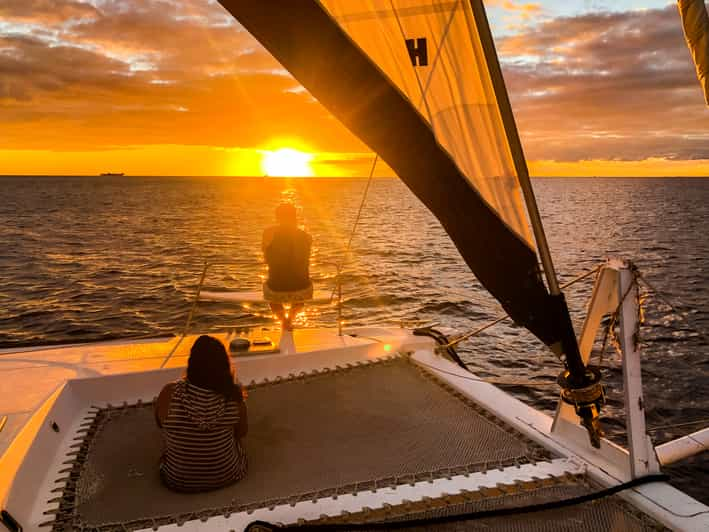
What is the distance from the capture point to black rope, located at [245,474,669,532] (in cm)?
335

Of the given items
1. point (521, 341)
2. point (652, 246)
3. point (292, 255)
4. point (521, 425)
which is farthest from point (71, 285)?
point (652, 246)

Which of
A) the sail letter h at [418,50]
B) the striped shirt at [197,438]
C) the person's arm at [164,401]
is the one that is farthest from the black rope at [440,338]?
the sail letter h at [418,50]

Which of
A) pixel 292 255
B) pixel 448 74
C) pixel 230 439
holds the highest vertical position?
pixel 448 74

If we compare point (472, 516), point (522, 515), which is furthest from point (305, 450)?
point (522, 515)

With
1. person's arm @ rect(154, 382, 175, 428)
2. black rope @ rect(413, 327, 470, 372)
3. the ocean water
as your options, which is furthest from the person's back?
person's arm @ rect(154, 382, 175, 428)

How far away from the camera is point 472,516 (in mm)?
3518

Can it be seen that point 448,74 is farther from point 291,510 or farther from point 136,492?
point 136,492

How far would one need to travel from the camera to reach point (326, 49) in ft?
9.71

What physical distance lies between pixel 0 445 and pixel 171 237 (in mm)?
52608

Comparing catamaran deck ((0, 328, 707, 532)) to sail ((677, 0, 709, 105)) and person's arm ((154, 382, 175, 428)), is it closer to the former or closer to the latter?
person's arm ((154, 382, 175, 428))

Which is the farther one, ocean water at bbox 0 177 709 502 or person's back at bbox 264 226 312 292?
ocean water at bbox 0 177 709 502

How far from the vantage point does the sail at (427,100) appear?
2.95m

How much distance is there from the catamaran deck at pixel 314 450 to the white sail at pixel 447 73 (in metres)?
1.95

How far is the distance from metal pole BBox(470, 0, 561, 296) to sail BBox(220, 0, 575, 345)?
0.08 meters
